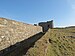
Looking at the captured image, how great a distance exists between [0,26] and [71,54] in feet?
17.0

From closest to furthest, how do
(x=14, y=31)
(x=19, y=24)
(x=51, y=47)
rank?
1. (x=51, y=47)
2. (x=14, y=31)
3. (x=19, y=24)

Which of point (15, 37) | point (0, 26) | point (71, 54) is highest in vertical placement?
point (0, 26)

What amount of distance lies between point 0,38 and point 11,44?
149 cm

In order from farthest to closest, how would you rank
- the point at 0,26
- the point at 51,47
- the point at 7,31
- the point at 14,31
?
the point at 14,31 < the point at 7,31 < the point at 0,26 < the point at 51,47

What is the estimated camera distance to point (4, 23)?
9750 mm

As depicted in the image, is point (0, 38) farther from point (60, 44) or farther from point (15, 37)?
point (60, 44)

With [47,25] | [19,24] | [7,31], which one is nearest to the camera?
[7,31]

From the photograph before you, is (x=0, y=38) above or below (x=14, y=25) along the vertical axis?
below

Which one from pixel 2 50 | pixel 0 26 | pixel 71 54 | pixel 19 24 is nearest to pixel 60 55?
pixel 71 54

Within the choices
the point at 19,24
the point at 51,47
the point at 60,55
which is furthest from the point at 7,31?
the point at 60,55

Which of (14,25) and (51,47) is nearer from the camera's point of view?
(51,47)

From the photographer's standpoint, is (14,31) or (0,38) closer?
(0,38)

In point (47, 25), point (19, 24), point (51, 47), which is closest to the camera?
point (51, 47)

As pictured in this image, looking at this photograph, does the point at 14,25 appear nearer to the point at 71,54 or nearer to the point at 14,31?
the point at 14,31
